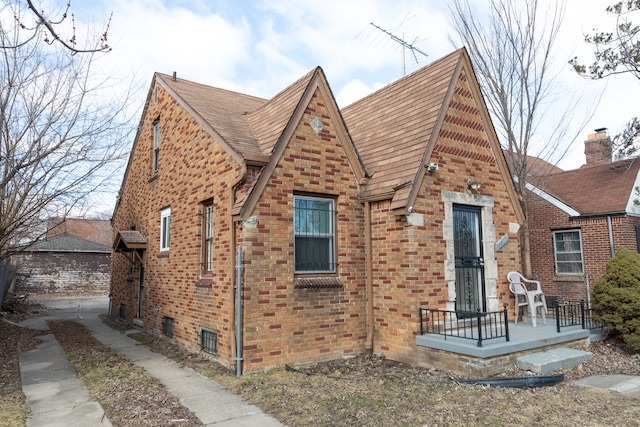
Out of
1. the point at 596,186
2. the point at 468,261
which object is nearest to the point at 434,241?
the point at 468,261

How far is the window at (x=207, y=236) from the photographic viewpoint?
30.0 feet

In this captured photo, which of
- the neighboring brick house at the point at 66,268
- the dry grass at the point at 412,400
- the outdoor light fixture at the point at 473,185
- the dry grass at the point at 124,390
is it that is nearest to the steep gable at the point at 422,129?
the outdoor light fixture at the point at 473,185

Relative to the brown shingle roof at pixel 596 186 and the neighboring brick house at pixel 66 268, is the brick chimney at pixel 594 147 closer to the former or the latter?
the brown shingle roof at pixel 596 186

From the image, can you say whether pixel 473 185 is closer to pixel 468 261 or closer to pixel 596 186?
pixel 468 261

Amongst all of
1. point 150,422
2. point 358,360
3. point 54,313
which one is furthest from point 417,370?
point 54,313

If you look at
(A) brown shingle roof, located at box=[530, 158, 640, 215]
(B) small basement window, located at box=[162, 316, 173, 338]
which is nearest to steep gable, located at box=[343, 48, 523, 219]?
(B) small basement window, located at box=[162, 316, 173, 338]

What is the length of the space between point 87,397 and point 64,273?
28880mm

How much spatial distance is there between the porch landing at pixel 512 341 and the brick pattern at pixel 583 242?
733cm

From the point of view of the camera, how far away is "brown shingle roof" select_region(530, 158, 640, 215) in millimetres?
14883

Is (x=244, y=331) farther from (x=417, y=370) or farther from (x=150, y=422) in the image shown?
(x=417, y=370)

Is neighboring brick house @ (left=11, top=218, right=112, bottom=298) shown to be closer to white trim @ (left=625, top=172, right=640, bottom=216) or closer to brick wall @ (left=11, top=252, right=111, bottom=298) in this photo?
brick wall @ (left=11, top=252, right=111, bottom=298)

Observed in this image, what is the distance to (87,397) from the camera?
623 cm

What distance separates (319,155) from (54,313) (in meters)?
16.4

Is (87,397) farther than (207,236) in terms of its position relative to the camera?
No
